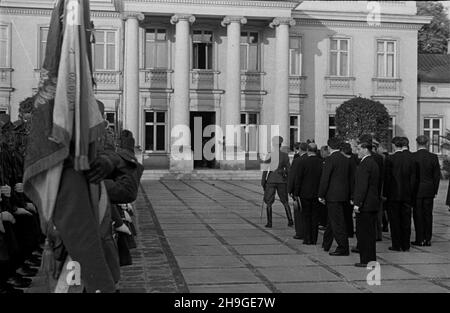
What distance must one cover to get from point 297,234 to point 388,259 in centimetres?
249

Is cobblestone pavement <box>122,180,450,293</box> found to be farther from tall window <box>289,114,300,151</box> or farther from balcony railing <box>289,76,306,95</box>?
balcony railing <box>289,76,306,95</box>

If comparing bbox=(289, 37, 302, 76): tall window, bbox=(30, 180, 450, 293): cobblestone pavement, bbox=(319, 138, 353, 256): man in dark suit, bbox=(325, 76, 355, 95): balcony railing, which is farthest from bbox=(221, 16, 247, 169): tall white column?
bbox=(319, 138, 353, 256): man in dark suit

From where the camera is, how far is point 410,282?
7891mm

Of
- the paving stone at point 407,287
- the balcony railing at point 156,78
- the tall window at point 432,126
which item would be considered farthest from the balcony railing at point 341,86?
the paving stone at point 407,287

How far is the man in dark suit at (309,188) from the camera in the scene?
1141 cm

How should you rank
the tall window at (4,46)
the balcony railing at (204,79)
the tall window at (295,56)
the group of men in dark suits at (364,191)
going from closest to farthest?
the group of men in dark suits at (364,191)
the tall window at (4,46)
the balcony railing at (204,79)
the tall window at (295,56)

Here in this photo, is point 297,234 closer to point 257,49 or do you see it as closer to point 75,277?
point 75,277

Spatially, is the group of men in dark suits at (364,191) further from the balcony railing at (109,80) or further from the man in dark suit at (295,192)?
the balcony railing at (109,80)

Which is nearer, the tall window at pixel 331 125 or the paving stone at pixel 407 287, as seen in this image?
the paving stone at pixel 407 287

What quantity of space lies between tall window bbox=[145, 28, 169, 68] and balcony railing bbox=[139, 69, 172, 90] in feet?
1.54

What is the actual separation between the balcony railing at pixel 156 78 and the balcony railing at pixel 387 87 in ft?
41.7

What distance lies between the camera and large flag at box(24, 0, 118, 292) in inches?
174

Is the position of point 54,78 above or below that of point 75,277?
above

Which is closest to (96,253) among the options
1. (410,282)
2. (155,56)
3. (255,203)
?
(410,282)
